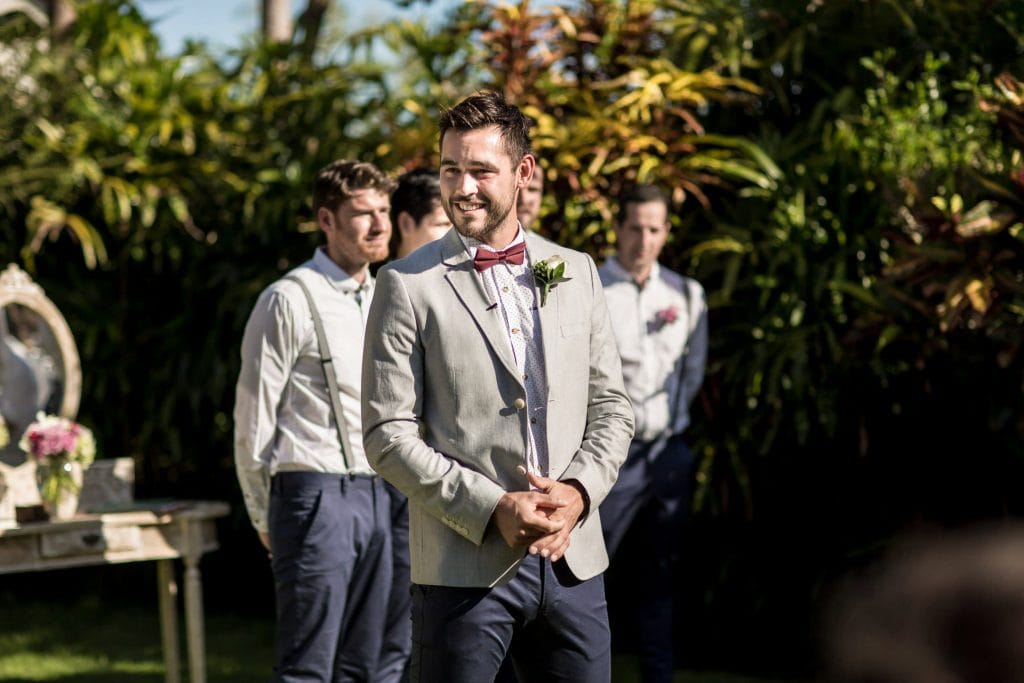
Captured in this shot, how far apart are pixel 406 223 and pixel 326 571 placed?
3.81ft

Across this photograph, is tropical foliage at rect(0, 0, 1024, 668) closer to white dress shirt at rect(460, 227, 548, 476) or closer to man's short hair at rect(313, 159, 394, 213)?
man's short hair at rect(313, 159, 394, 213)

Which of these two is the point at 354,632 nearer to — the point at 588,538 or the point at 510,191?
the point at 588,538

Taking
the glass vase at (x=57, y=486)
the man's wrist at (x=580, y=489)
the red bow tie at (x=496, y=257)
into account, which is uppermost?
the red bow tie at (x=496, y=257)

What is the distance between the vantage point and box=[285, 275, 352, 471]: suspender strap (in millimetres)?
3904

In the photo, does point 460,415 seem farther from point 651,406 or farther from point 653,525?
point 653,525

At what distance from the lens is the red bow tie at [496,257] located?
8.66ft

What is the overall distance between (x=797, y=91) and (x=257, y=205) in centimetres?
290

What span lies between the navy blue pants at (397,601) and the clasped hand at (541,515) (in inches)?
66.3

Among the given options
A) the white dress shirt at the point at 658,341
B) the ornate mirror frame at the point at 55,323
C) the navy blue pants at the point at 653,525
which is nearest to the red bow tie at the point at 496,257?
the white dress shirt at the point at 658,341

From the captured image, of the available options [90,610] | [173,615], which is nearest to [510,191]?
[173,615]

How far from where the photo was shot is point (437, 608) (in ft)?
8.26

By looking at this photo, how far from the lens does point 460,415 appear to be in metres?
2.54

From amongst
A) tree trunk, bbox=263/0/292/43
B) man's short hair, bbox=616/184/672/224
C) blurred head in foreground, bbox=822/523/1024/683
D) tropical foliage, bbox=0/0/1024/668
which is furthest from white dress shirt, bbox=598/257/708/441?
tree trunk, bbox=263/0/292/43

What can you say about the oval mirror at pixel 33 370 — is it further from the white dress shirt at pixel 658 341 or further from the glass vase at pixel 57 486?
the white dress shirt at pixel 658 341
